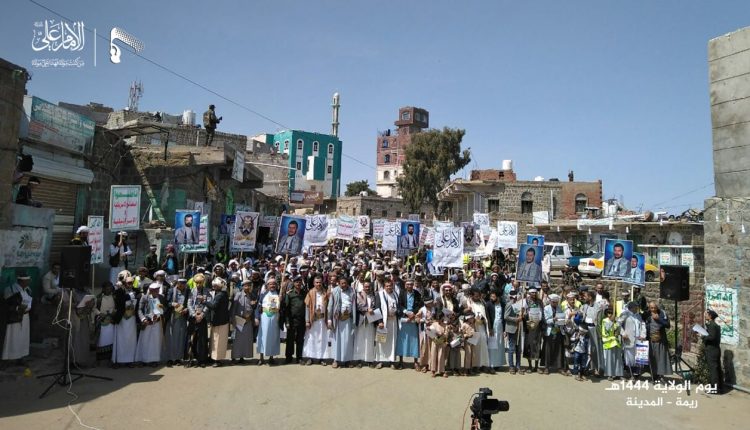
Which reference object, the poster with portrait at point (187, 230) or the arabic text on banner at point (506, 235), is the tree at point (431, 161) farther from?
the poster with portrait at point (187, 230)

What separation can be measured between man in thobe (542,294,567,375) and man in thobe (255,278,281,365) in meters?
4.92

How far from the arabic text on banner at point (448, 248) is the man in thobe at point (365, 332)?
484cm

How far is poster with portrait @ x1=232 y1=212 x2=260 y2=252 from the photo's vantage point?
1244cm

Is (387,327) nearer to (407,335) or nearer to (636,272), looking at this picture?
(407,335)

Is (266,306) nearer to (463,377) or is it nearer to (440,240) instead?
(463,377)

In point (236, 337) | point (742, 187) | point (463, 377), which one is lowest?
point (463, 377)

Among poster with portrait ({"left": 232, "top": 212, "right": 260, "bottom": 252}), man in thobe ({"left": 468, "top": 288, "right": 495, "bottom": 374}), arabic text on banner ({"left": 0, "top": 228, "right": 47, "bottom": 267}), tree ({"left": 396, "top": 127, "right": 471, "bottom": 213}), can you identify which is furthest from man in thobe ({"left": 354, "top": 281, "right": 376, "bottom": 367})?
tree ({"left": 396, "top": 127, "right": 471, "bottom": 213})

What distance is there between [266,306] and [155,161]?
797cm

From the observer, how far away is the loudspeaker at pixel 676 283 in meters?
8.66

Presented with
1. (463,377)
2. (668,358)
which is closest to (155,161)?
(463,377)

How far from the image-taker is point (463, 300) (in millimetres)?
8836

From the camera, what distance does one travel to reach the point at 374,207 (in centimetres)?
5428

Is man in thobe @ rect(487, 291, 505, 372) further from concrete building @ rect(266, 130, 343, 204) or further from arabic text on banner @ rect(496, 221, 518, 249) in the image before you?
concrete building @ rect(266, 130, 343, 204)

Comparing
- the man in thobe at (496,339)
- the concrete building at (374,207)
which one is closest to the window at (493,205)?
the concrete building at (374,207)
